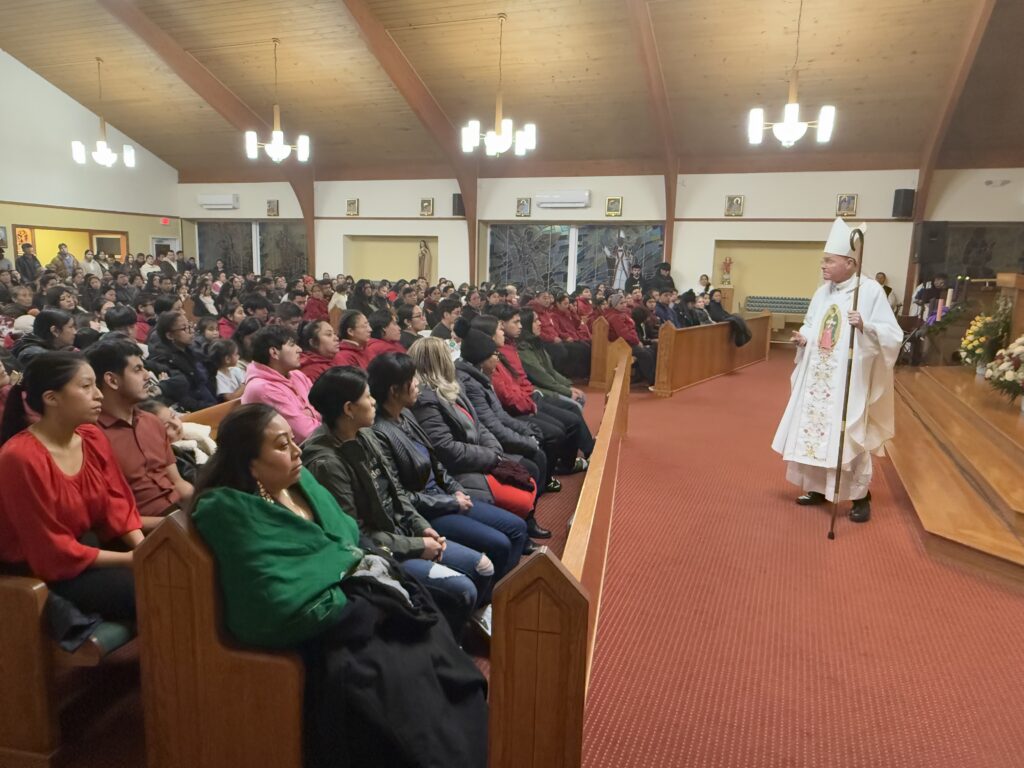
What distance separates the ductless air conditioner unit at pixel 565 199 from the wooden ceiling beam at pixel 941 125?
514cm

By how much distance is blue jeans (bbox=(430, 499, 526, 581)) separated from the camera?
2.70 m

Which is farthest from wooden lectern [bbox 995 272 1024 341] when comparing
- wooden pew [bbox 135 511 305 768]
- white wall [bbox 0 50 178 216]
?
white wall [bbox 0 50 178 216]

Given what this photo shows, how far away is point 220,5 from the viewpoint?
9.05m

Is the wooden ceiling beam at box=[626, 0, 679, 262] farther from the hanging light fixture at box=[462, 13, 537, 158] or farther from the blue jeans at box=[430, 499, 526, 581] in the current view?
the blue jeans at box=[430, 499, 526, 581]

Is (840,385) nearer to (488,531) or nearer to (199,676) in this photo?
(488,531)

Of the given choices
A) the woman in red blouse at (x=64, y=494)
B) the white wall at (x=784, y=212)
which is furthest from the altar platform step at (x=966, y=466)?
the white wall at (x=784, y=212)

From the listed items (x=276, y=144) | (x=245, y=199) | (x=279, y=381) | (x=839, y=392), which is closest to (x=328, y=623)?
(x=279, y=381)

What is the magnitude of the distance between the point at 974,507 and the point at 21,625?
424 centimetres

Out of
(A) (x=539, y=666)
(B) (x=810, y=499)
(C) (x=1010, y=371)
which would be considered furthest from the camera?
(C) (x=1010, y=371)

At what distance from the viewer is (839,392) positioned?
4004mm

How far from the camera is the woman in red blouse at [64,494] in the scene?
1.83 meters

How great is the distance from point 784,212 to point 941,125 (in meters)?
2.54

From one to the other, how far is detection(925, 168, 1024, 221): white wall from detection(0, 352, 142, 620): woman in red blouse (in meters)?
11.8

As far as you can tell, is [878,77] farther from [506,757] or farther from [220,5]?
[506,757]
